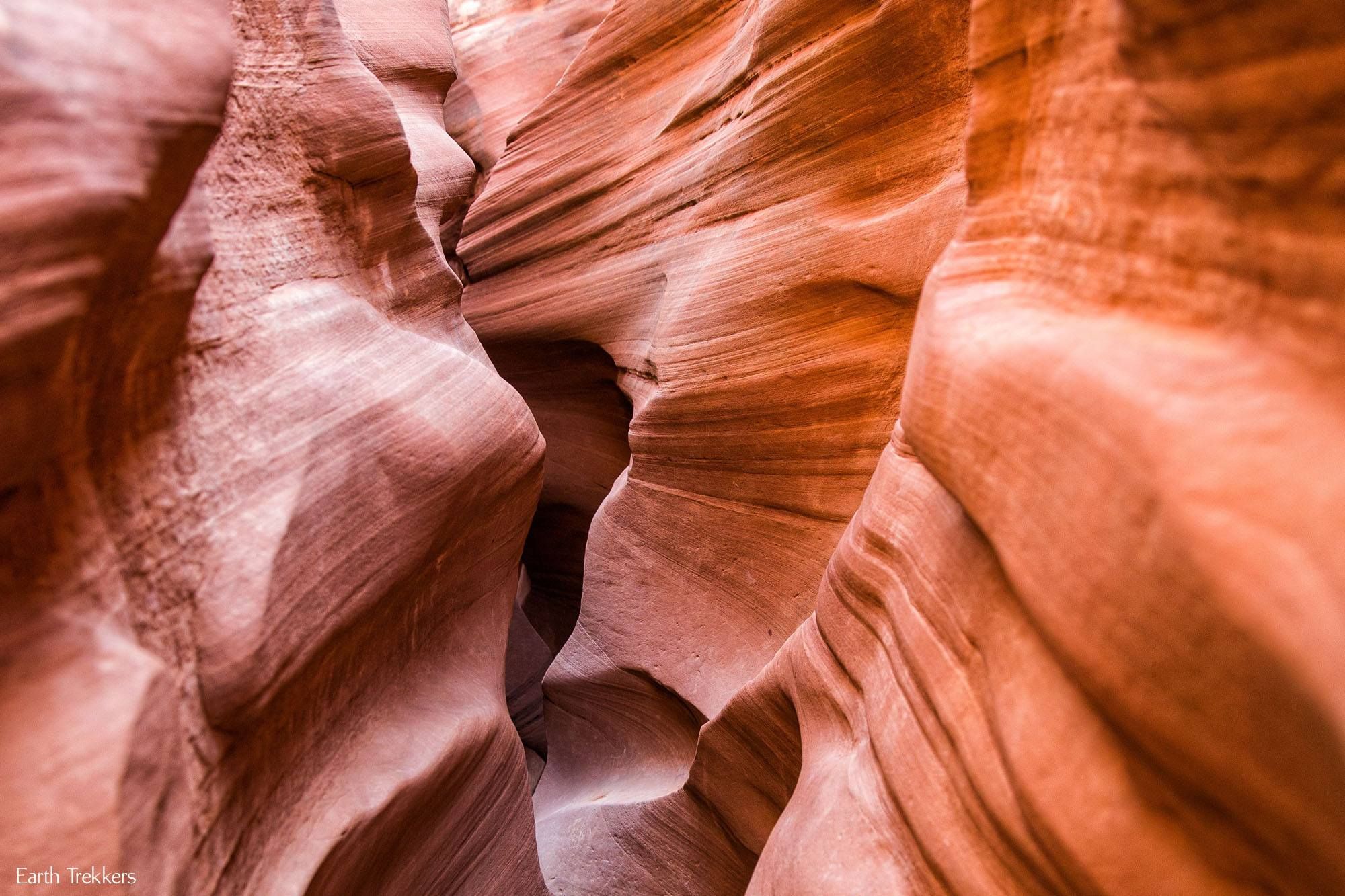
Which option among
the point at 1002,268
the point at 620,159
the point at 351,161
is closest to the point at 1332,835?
the point at 1002,268

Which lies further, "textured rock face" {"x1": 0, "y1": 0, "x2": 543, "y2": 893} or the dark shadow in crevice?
the dark shadow in crevice

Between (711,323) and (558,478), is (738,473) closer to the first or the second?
(711,323)

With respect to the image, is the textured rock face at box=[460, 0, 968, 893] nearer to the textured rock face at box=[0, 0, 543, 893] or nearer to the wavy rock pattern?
the wavy rock pattern

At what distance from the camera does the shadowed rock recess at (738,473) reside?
0.82 meters

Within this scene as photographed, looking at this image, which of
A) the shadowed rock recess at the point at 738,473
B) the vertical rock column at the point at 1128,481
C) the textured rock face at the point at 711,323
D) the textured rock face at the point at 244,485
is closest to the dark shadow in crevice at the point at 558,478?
the textured rock face at the point at 711,323

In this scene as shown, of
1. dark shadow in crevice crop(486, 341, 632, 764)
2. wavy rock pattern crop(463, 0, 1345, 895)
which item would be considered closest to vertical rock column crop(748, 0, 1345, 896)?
wavy rock pattern crop(463, 0, 1345, 895)

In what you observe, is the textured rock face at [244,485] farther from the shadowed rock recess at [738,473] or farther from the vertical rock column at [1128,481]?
the vertical rock column at [1128,481]

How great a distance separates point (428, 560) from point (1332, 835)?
1.91 m

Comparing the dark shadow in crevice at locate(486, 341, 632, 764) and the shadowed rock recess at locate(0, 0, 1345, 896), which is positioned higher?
the shadowed rock recess at locate(0, 0, 1345, 896)

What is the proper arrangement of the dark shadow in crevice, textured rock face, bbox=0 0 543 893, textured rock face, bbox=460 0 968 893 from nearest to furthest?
textured rock face, bbox=0 0 543 893 → textured rock face, bbox=460 0 968 893 → the dark shadow in crevice

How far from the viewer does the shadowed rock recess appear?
0.82 m

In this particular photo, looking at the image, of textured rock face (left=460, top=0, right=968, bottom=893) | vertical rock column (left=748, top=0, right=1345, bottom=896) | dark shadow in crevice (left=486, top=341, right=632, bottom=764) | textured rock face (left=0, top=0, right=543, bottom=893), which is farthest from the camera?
dark shadow in crevice (left=486, top=341, right=632, bottom=764)

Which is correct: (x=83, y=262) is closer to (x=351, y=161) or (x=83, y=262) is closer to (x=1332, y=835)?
(x=351, y=161)

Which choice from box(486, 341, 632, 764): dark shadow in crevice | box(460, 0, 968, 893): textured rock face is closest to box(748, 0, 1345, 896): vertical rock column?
box(460, 0, 968, 893): textured rock face
